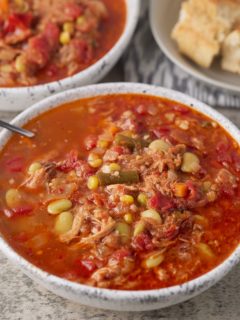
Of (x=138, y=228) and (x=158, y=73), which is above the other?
(x=138, y=228)

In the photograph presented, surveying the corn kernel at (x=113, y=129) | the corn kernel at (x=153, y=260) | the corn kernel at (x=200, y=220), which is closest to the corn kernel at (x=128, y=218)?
the corn kernel at (x=153, y=260)

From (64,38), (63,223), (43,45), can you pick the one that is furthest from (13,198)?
(64,38)

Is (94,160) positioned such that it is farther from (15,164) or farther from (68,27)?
(68,27)

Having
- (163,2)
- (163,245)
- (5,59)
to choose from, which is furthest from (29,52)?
(163,245)

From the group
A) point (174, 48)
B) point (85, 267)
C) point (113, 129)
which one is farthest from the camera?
point (174, 48)

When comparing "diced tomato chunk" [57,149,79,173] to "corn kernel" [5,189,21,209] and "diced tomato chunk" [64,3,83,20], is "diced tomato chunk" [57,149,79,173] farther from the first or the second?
"diced tomato chunk" [64,3,83,20]

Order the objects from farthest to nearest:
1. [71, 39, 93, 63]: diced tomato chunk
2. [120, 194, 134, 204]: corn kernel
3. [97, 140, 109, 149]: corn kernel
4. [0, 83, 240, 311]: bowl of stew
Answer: [71, 39, 93, 63]: diced tomato chunk < [97, 140, 109, 149]: corn kernel < [120, 194, 134, 204]: corn kernel < [0, 83, 240, 311]: bowl of stew

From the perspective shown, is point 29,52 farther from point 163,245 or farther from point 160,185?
point 163,245

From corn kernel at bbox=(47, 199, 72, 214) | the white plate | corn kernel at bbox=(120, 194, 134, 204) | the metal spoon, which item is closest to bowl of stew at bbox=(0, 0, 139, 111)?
the white plate
